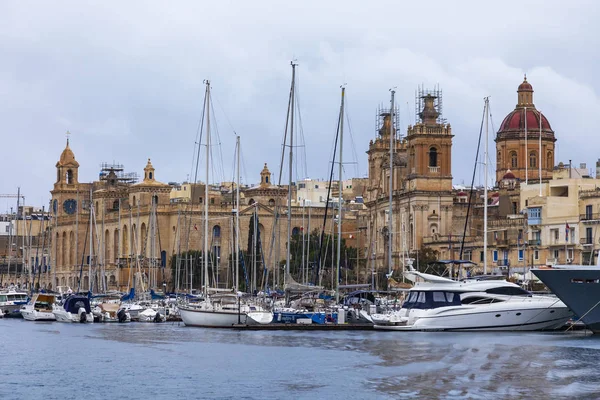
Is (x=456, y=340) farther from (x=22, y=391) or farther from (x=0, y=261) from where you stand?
(x=0, y=261)

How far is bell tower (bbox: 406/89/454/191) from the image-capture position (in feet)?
435

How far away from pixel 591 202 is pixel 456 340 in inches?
1810

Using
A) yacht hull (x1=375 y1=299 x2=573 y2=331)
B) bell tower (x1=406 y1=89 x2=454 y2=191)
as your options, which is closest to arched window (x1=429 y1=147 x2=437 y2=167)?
bell tower (x1=406 y1=89 x2=454 y2=191)

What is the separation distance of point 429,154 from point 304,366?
7824 cm

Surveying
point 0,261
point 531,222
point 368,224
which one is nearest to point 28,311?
point 531,222

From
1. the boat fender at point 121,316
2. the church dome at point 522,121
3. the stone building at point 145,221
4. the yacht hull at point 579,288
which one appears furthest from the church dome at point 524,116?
the yacht hull at point 579,288

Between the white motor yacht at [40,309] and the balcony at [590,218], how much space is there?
38.4 meters

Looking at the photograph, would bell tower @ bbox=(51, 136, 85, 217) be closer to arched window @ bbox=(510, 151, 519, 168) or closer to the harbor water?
arched window @ bbox=(510, 151, 519, 168)

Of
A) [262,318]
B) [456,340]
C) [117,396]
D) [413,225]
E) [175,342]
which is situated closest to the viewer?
[117,396]

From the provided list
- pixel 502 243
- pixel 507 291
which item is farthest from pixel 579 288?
pixel 502 243

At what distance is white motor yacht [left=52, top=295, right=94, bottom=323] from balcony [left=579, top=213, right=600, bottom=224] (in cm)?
3623

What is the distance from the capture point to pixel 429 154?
133 m

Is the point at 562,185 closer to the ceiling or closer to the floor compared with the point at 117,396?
closer to the ceiling

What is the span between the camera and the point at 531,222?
114125 millimetres
